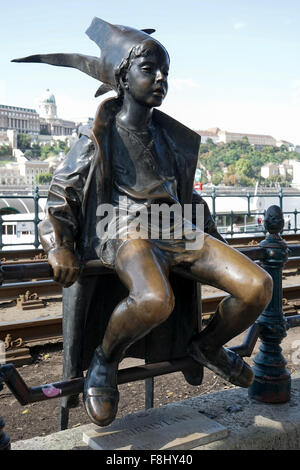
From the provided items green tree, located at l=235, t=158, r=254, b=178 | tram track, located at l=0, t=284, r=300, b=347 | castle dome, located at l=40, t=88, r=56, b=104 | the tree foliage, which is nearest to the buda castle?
castle dome, located at l=40, t=88, r=56, b=104

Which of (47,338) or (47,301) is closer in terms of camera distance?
(47,338)

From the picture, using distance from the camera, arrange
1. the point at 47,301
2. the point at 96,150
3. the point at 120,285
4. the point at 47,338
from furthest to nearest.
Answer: the point at 47,301
the point at 47,338
the point at 120,285
the point at 96,150

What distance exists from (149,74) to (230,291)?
41.4 inches

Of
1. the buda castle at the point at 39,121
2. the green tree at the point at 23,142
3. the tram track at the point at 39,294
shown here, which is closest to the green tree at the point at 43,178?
the green tree at the point at 23,142

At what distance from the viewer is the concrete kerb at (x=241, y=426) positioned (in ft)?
7.91

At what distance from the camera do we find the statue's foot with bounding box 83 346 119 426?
222 cm

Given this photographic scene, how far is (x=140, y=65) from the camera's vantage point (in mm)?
2477

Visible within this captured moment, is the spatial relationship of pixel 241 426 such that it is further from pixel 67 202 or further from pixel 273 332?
pixel 67 202

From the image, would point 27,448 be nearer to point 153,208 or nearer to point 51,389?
point 51,389

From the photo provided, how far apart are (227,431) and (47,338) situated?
2983mm

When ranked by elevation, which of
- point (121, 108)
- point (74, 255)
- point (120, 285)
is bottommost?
point (120, 285)

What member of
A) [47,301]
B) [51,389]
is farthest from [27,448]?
[47,301]

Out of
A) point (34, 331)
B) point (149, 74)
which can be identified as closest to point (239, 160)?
point (34, 331)

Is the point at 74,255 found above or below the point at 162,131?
below
